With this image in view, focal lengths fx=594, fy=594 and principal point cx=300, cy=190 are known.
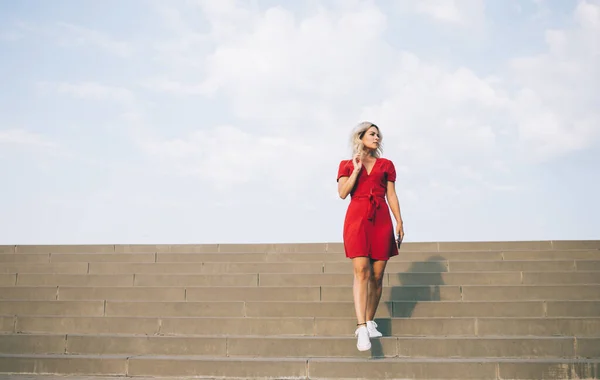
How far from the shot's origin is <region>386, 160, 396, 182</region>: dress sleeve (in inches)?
197

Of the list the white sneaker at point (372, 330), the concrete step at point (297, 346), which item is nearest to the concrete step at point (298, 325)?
the concrete step at point (297, 346)

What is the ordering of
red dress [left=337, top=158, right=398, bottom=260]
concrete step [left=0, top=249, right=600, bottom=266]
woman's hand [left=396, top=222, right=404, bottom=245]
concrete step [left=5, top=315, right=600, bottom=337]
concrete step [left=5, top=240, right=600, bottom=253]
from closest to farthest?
red dress [left=337, top=158, right=398, bottom=260] → woman's hand [left=396, top=222, right=404, bottom=245] → concrete step [left=5, top=315, right=600, bottom=337] → concrete step [left=0, top=249, right=600, bottom=266] → concrete step [left=5, top=240, right=600, bottom=253]

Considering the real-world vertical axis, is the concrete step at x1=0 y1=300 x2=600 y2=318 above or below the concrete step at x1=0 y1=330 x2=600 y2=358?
above

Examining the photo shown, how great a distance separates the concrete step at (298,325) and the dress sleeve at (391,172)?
137 centimetres

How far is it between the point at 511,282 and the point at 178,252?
4620 millimetres

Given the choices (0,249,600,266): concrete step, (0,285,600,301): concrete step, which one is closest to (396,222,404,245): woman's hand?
(0,285,600,301): concrete step

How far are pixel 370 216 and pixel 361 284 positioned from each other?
0.55m

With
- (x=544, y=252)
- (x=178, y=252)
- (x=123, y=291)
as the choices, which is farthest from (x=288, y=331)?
(x=544, y=252)

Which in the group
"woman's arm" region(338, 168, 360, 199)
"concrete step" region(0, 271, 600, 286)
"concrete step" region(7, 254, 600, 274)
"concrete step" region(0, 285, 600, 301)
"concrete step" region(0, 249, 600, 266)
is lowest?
"concrete step" region(0, 285, 600, 301)

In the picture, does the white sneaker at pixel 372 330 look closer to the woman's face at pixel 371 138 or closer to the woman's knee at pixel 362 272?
the woman's knee at pixel 362 272

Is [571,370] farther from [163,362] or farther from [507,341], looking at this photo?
[163,362]

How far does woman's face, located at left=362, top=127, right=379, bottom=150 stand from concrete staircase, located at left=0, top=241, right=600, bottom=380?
168 cm

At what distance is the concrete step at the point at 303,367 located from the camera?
15.2ft

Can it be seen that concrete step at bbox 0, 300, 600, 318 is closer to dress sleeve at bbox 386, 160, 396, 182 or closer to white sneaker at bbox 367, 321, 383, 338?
white sneaker at bbox 367, 321, 383, 338
